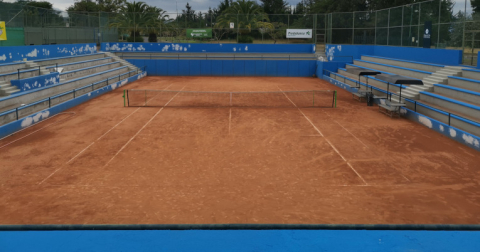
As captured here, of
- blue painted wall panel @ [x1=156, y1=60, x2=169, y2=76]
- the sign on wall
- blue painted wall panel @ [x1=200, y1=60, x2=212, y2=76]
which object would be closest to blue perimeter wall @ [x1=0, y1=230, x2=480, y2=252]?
the sign on wall

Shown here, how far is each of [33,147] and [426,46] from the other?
88.8 ft

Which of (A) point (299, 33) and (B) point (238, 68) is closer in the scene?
(B) point (238, 68)

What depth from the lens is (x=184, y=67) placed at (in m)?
42.5

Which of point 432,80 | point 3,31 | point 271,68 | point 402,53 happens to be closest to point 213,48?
point 271,68

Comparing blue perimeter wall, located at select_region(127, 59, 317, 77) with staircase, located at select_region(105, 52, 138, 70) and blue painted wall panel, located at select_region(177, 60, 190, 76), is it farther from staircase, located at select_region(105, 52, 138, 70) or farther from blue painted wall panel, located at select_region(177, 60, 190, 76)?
staircase, located at select_region(105, 52, 138, 70)

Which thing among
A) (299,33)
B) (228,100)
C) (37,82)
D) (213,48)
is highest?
(299,33)

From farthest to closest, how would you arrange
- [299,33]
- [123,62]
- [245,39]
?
[245,39] → [299,33] → [123,62]

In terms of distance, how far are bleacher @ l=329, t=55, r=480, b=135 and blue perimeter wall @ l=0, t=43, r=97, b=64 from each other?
23.9 m

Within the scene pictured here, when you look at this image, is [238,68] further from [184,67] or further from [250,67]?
[184,67]

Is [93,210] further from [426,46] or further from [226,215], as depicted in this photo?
[426,46]

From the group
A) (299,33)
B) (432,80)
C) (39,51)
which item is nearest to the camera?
(432,80)

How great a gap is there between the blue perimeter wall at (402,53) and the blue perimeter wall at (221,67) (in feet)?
10.2

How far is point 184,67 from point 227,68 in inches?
184

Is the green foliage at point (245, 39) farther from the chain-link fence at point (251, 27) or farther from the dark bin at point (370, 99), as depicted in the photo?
the dark bin at point (370, 99)
